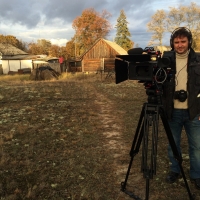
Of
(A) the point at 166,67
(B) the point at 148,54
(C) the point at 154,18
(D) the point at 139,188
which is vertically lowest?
(D) the point at 139,188

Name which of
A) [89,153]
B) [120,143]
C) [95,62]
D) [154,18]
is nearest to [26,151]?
[89,153]

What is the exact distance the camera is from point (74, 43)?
4928 cm

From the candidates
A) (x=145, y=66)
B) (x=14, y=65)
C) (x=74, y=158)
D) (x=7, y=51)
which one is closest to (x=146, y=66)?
(x=145, y=66)

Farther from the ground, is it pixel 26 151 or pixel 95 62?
pixel 95 62

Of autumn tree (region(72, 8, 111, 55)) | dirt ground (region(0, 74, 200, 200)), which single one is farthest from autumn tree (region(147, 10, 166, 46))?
dirt ground (region(0, 74, 200, 200))

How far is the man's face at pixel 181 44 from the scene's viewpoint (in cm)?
270

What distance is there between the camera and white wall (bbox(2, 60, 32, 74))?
3706cm

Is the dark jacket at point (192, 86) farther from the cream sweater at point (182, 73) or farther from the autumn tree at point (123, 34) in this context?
the autumn tree at point (123, 34)

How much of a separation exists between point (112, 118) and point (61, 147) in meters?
2.66

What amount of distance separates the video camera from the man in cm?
38

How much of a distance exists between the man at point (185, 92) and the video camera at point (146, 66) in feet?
1.26

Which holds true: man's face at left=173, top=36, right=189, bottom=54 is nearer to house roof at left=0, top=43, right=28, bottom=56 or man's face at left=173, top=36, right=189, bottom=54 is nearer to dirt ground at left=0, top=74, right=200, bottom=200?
dirt ground at left=0, top=74, right=200, bottom=200

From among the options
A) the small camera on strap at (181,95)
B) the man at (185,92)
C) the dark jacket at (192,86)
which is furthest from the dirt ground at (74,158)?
the small camera on strap at (181,95)

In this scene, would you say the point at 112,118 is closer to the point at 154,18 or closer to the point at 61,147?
the point at 61,147
